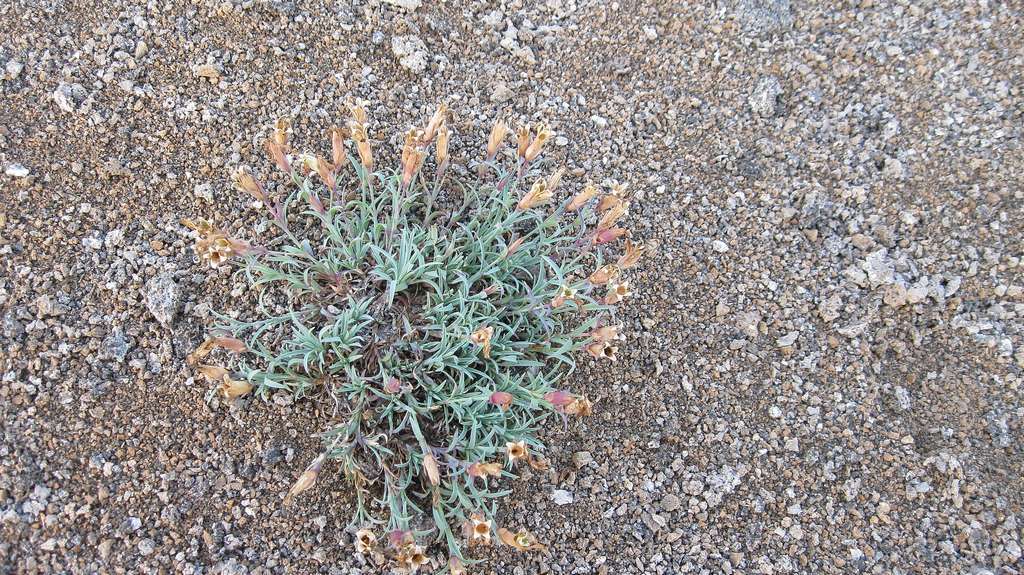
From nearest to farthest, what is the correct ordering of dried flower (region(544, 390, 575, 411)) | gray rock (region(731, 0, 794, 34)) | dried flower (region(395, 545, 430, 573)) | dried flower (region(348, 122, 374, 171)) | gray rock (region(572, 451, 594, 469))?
dried flower (region(395, 545, 430, 573)), dried flower (region(544, 390, 575, 411)), dried flower (region(348, 122, 374, 171)), gray rock (region(572, 451, 594, 469)), gray rock (region(731, 0, 794, 34))

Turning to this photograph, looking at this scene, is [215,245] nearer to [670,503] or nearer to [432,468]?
[432,468]

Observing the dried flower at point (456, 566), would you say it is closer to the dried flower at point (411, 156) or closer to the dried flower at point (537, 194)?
the dried flower at point (537, 194)

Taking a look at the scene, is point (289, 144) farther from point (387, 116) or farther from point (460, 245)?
point (460, 245)

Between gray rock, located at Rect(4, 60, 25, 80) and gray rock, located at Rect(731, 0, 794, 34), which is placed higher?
gray rock, located at Rect(731, 0, 794, 34)

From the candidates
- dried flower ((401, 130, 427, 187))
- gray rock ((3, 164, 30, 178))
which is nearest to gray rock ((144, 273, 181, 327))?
gray rock ((3, 164, 30, 178))

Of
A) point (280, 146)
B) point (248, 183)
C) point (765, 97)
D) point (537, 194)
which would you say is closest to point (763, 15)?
point (765, 97)

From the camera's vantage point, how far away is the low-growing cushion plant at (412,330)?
8.33 ft

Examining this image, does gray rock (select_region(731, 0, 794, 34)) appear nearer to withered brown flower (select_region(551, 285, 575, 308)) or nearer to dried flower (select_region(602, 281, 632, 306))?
dried flower (select_region(602, 281, 632, 306))

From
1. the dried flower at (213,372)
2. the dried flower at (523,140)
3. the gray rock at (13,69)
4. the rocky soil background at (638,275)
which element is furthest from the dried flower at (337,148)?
the gray rock at (13,69)

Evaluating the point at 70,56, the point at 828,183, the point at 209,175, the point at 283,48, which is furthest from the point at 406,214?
the point at 828,183

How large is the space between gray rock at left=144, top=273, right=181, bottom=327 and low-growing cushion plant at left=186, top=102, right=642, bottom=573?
0.55 feet

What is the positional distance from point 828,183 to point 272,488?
2916 millimetres

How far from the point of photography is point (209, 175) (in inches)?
120

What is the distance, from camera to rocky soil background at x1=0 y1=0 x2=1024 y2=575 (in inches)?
102
